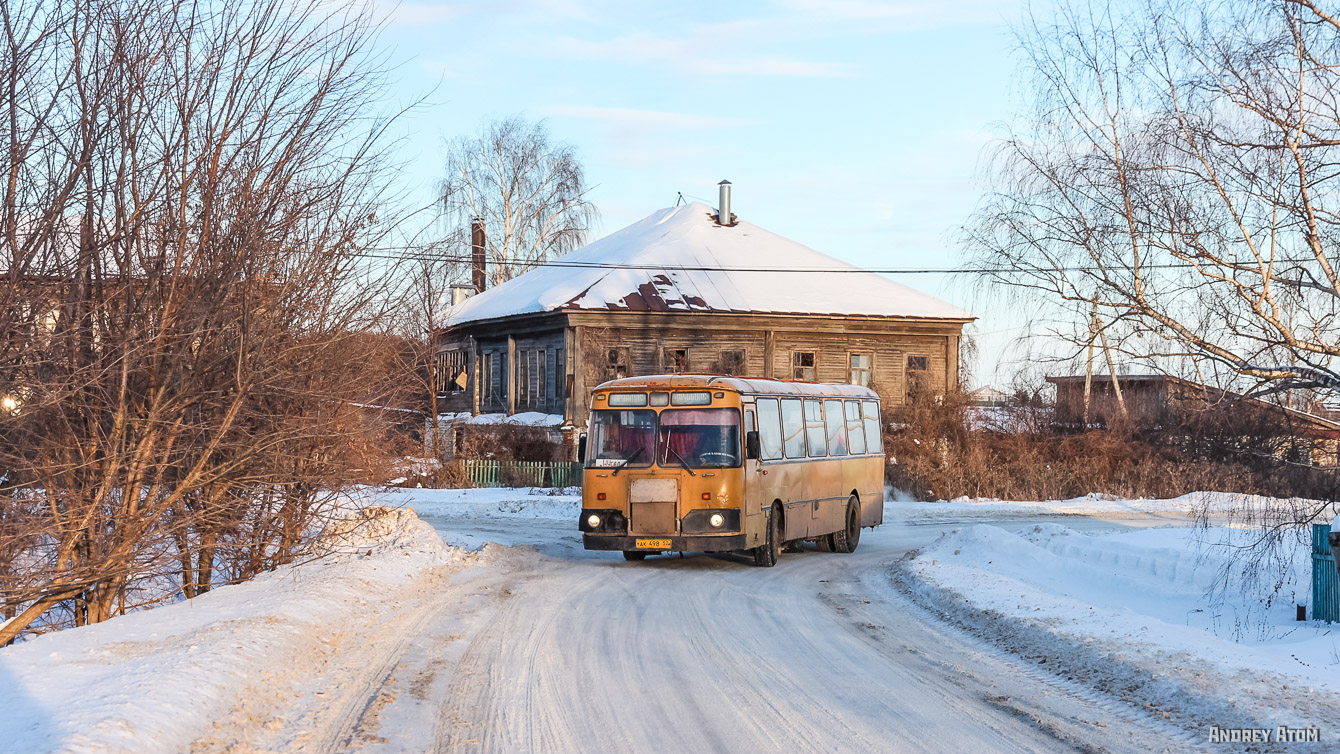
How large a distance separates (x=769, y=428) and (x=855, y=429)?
14.4ft

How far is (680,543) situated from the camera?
17.2m

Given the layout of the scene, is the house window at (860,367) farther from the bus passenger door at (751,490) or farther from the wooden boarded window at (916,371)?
the bus passenger door at (751,490)

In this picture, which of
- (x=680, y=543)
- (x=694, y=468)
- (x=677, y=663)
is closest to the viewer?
(x=677, y=663)

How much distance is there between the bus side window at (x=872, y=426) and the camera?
2319cm

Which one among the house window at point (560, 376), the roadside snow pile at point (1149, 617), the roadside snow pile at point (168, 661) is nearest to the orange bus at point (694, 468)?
the roadside snow pile at point (1149, 617)

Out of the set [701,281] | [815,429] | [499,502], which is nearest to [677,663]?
[815,429]

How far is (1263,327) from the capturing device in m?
11.3

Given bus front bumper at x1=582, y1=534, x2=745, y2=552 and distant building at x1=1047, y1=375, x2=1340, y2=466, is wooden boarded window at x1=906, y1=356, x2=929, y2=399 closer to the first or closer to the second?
bus front bumper at x1=582, y1=534, x2=745, y2=552

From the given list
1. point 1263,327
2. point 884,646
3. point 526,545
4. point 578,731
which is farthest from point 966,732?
point 526,545

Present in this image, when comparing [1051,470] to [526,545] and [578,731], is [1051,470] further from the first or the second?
[578,731]

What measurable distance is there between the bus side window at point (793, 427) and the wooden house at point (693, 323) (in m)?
22.5

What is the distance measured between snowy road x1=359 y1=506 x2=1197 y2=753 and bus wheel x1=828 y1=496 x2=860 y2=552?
606cm

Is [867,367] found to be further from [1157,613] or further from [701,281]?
[1157,613]

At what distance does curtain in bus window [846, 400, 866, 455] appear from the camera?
22.1 m
